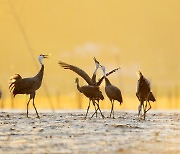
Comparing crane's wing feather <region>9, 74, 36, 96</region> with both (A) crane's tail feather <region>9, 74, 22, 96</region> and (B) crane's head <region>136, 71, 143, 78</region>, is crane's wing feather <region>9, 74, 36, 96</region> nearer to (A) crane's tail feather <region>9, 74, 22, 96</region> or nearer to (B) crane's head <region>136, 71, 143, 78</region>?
(A) crane's tail feather <region>9, 74, 22, 96</region>

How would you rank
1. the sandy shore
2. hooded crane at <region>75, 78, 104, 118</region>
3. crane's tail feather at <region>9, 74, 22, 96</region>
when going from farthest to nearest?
crane's tail feather at <region>9, 74, 22, 96</region> → hooded crane at <region>75, 78, 104, 118</region> → the sandy shore

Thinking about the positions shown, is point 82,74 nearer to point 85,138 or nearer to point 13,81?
point 13,81

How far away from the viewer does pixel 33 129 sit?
20.5 m

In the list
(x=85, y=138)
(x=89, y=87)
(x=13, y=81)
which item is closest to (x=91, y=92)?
(x=89, y=87)

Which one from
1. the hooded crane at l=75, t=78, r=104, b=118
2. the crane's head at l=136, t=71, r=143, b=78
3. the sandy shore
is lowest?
the sandy shore

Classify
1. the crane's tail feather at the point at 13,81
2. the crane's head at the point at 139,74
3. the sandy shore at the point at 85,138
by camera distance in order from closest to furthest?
A: the sandy shore at the point at 85,138 < the crane's head at the point at 139,74 < the crane's tail feather at the point at 13,81

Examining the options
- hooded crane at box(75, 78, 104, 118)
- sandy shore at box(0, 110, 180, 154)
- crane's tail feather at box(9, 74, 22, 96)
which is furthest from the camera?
crane's tail feather at box(9, 74, 22, 96)

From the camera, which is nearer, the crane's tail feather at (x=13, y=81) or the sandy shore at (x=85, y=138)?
the sandy shore at (x=85, y=138)

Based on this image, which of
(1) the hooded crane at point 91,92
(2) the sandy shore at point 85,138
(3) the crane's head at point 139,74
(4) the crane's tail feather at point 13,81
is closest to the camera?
(2) the sandy shore at point 85,138

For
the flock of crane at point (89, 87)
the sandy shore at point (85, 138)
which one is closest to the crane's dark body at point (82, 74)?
the flock of crane at point (89, 87)

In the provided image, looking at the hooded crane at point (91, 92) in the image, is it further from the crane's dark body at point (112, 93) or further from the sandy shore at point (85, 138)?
the sandy shore at point (85, 138)

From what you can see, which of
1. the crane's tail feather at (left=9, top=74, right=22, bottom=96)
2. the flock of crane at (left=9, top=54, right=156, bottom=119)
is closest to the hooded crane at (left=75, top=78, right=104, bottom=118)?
the flock of crane at (left=9, top=54, right=156, bottom=119)

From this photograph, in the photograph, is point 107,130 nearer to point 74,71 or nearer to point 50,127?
point 50,127

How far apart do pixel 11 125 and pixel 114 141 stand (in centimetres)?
676
